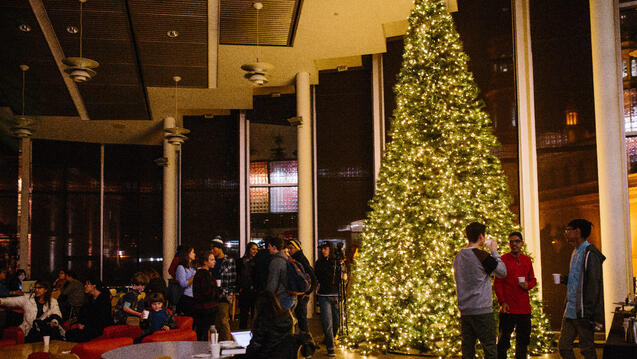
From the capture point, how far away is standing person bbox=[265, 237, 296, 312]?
6.59 metres

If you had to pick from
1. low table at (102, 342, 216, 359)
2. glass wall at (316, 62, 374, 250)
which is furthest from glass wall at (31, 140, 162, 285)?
low table at (102, 342, 216, 359)

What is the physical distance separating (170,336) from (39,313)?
2.80 metres

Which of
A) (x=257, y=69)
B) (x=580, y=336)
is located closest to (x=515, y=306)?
(x=580, y=336)

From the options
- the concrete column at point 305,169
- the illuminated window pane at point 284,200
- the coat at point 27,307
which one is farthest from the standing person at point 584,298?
the illuminated window pane at point 284,200

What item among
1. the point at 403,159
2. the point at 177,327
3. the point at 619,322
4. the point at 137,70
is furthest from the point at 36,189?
the point at 619,322

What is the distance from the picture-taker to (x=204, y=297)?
7.20 metres

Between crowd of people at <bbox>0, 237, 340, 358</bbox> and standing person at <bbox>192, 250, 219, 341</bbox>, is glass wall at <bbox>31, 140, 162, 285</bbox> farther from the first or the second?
standing person at <bbox>192, 250, 219, 341</bbox>

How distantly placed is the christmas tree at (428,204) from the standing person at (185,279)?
2.27 meters

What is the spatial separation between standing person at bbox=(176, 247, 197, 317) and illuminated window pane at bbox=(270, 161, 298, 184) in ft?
20.9

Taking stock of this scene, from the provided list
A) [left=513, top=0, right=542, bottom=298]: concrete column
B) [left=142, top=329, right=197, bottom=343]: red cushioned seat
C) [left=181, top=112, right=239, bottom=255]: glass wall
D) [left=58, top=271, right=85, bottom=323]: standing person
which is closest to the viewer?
[left=142, top=329, right=197, bottom=343]: red cushioned seat

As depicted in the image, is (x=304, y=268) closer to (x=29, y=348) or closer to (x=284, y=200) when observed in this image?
(x=29, y=348)

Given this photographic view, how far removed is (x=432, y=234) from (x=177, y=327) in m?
3.27

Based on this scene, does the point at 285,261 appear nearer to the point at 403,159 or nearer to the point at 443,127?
the point at 403,159

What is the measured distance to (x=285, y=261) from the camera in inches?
264
